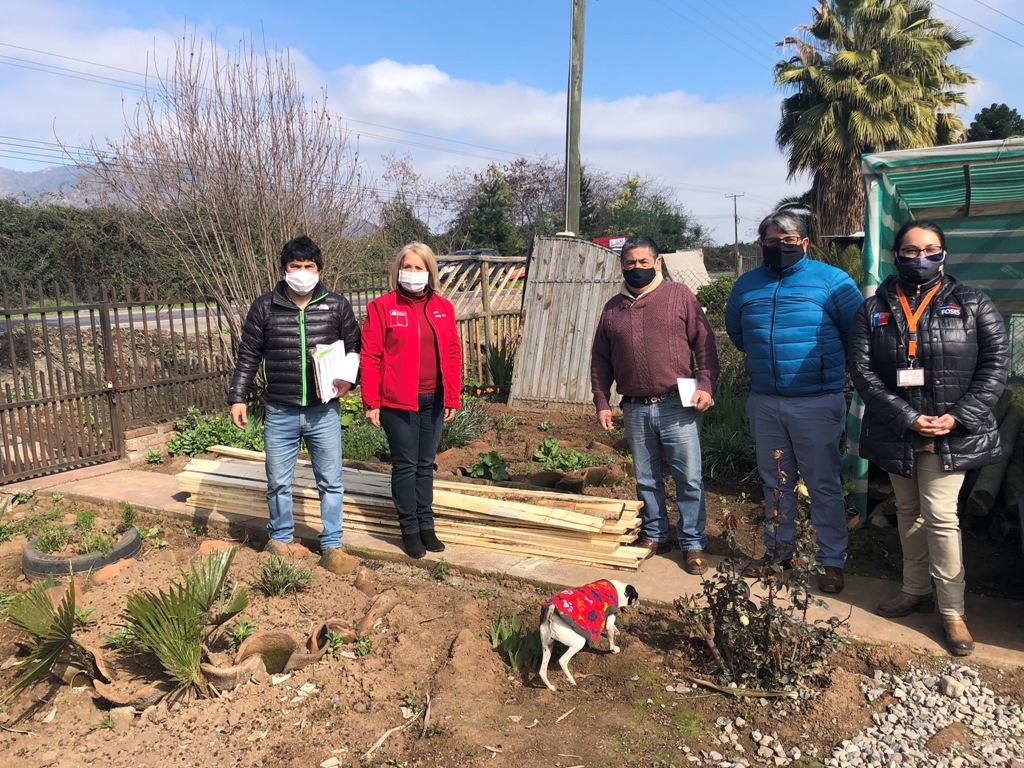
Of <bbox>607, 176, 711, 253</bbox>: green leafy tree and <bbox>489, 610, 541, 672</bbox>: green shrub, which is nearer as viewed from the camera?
<bbox>489, 610, 541, 672</bbox>: green shrub

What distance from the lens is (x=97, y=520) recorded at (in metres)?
5.43

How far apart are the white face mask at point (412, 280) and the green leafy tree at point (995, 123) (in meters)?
31.1

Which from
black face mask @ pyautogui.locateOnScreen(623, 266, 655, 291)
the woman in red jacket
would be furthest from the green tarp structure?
the woman in red jacket

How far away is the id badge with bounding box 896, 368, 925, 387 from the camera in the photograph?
325 cm

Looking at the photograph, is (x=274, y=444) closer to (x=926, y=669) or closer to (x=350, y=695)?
(x=350, y=695)

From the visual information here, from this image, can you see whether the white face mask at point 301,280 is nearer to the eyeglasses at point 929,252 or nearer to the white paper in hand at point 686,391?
the white paper in hand at point 686,391

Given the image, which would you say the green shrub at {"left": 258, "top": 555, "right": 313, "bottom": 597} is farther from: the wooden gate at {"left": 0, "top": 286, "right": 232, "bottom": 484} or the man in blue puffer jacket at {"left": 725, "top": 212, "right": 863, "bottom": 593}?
the wooden gate at {"left": 0, "top": 286, "right": 232, "bottom": 484}

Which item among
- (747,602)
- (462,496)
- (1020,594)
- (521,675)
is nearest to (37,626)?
(521,675)

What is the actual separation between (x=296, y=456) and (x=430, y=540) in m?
0.97

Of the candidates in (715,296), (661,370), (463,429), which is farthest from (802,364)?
(715,296)

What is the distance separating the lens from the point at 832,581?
386 cm

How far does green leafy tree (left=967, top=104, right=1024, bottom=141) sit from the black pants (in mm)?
31198

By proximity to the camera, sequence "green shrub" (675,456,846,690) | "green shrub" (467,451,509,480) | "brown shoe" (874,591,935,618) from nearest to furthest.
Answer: "green shrub" (675,456,846,690), "brown shoe" (874,591,935,618), "green shrub" (467,451,509,480)

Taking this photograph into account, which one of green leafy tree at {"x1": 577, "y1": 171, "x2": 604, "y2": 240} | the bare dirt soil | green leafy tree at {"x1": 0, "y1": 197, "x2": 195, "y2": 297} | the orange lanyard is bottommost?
the bare dirt soil
